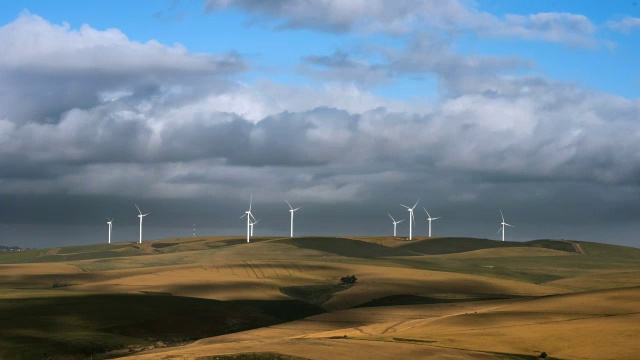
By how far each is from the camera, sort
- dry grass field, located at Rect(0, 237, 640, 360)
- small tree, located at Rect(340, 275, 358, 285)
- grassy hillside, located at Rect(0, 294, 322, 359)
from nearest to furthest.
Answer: dry grass field, located at Rect(0, 237, 640, 360) < grassy hillside, located at Rect(0, 294, 322, 359) < small tree, located at Rect(340, 275, 358, 285)

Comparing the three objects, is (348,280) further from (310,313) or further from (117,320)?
(117,320)

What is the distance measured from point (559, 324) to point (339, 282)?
6403 centimetres

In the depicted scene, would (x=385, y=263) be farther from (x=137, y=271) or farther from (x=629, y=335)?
(x=629, y=335)

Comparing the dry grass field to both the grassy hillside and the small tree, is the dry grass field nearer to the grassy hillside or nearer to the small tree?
the grassy hillside

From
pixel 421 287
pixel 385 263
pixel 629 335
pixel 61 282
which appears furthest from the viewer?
pixel 385 263

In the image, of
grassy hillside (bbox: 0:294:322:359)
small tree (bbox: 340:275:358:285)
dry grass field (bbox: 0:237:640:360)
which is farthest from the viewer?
small tree (bbox: 340:275:358:285)

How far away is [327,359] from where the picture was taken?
56375 mm

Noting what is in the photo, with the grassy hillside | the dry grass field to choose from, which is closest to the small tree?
the dry grass field

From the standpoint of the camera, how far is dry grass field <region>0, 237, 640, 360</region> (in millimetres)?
66062

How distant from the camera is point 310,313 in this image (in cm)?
11062

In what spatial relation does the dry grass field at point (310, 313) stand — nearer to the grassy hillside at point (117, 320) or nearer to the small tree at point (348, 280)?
the grassy hillside at point (117, 320)

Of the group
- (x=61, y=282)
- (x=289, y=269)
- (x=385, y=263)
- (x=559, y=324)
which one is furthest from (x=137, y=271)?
(x=559, y=324)

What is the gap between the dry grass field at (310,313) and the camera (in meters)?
66.1

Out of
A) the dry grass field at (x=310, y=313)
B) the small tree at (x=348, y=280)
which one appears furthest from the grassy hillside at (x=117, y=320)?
the small tree at (x=348, y=280)
